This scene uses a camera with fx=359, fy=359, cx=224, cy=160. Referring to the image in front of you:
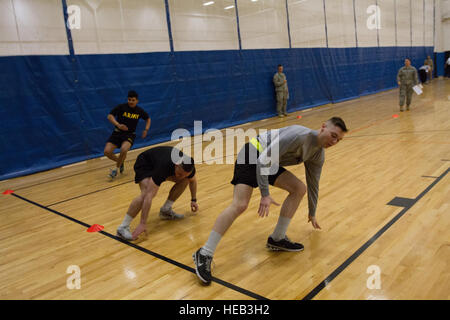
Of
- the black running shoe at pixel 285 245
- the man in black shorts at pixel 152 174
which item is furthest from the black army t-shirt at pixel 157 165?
the black running shoe at pixel 285 245

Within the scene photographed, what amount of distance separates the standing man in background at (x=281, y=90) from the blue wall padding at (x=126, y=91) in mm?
239

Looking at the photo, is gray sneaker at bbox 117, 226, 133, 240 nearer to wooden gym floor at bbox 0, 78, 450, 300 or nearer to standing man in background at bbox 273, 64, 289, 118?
wooden gym floor at bbox 0, 78, 450, 300

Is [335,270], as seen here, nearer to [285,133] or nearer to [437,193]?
[285,133]

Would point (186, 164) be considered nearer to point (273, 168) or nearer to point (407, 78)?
point (273, 168)

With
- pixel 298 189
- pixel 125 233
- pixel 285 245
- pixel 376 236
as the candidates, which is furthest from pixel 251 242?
pixel 125 233

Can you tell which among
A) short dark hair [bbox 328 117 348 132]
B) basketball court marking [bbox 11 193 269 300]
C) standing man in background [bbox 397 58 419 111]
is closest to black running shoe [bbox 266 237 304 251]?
basketball court marking [bbox 11 193 269 300]

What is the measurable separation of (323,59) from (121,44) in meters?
8.87

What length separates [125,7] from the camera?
8805mm

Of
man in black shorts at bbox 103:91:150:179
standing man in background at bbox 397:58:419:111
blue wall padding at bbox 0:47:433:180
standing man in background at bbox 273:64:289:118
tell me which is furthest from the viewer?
standing man in background at bbox 273:64:289:118

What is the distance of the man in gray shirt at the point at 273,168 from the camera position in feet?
7.82

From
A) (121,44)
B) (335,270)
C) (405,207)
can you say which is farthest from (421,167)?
(121,44)

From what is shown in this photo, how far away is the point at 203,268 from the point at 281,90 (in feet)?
34.1

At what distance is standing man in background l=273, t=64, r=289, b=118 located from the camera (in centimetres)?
1213

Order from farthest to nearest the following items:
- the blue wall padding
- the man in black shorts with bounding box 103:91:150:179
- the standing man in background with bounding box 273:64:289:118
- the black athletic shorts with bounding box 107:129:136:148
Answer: the standing man in background with bounding box 273:64:289:118 < the blue wall padding < the black athletic shorts with bounding box 107:129:136:148 < the man in black shorts with bounding box 103:91:150:179
